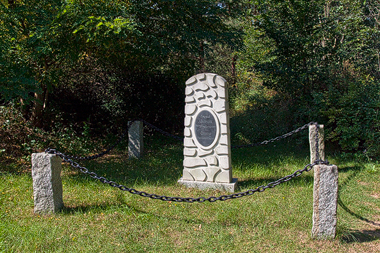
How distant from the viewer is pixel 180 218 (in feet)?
14.1

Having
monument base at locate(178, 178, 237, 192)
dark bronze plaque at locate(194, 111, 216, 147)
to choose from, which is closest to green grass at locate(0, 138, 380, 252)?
monument base at locate(178, 178, 237, 192)

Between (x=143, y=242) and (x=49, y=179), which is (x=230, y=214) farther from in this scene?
(x=49, y=179)

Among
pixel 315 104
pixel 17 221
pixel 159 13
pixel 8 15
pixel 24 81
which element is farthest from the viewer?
pixel 315 104

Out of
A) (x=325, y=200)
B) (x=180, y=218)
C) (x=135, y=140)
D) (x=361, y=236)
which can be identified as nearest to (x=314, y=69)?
(x=135, y=140)

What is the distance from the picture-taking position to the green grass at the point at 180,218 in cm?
359

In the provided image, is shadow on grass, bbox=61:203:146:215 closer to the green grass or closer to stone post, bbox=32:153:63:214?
the green grass

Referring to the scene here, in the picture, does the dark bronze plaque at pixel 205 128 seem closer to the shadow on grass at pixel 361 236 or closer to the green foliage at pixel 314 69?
the shadow on grass at pixel 361 236

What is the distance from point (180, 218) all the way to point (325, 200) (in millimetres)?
1877

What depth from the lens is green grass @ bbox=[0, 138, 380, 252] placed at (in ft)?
11.8

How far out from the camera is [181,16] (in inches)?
319

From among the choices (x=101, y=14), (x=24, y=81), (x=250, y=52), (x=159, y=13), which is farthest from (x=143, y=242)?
(x=250, y=52)

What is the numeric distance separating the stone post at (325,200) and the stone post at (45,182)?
3.39 metres

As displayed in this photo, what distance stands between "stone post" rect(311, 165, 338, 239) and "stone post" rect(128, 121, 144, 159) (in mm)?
5355

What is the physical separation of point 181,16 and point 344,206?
587 centimetres
